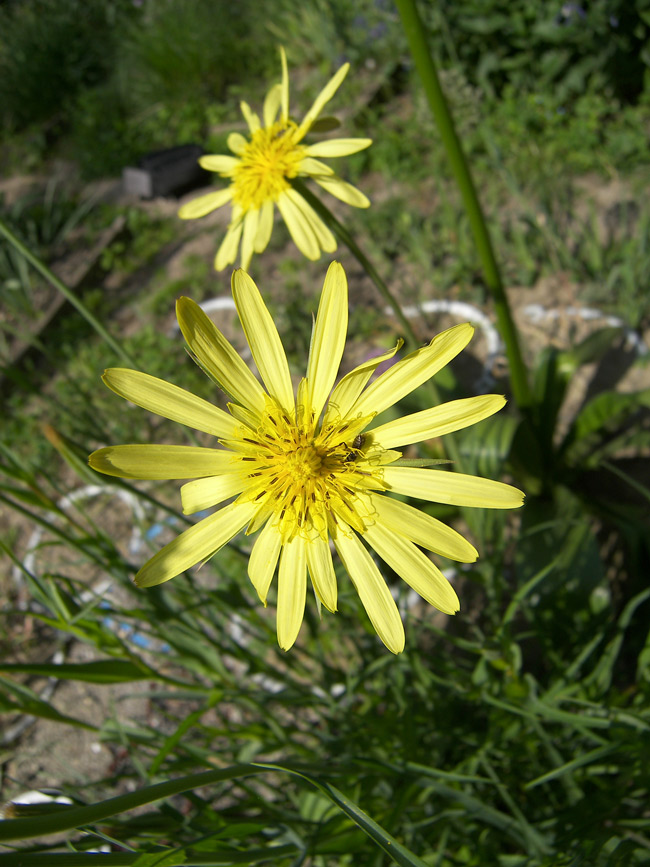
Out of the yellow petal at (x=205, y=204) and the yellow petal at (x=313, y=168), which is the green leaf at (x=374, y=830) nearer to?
the yellow petal at (x=313, y=168)

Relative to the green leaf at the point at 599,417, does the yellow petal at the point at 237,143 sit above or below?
above

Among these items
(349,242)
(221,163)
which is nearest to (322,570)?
(349,242)

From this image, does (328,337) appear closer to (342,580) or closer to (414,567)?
(414,567)

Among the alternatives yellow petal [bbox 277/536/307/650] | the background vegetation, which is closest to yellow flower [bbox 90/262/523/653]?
yellow petal [bbox 277/536/307/650]

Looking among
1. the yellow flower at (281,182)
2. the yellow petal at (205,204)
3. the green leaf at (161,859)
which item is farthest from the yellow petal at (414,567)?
the yellow petal at (205,204)

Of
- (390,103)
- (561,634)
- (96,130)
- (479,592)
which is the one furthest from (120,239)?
(561,634)

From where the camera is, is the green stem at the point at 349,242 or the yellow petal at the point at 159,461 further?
the green stem at the point at 349,242
